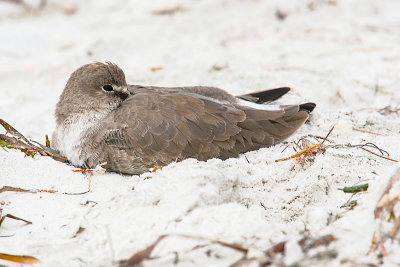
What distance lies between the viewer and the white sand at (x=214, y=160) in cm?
244

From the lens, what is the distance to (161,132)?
3686mm

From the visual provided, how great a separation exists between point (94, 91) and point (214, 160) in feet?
4.55

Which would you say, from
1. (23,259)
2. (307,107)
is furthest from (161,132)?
(23,259)

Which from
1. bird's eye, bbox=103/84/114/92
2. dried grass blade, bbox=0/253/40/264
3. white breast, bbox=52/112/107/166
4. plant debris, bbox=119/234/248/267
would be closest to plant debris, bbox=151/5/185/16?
bird's eye, bbox=103/84/114/92

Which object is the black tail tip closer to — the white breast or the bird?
the bird

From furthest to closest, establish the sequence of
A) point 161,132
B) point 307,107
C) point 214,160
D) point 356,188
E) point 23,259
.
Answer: point 307,107, point 161,132, point 214,160, point 356,188, point 23,259

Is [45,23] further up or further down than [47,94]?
further up

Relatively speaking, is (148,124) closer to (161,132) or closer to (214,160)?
(161,132)

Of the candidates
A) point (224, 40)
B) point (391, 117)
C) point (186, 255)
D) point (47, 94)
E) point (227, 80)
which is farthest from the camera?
point (224, 40)

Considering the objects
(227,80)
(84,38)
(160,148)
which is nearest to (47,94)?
(84,38)

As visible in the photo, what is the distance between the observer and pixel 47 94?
228 inches

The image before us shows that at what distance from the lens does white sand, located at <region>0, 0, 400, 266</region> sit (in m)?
2.44

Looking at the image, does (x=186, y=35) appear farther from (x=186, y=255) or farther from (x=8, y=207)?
(x=186, y=255)

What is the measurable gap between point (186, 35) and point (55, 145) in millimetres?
3520
